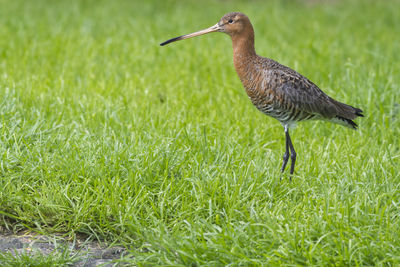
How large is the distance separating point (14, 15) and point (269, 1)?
5.37m

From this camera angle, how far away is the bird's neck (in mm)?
4434

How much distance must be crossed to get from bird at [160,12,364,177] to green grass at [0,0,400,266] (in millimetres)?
399

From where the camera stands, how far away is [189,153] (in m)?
4.41

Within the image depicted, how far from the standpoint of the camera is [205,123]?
17.1 ft

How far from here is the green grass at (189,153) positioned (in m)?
3.42

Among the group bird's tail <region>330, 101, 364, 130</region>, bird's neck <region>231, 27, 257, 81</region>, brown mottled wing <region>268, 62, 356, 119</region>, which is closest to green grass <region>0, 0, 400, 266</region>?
bird's tail <region>330, 101, 364, 130</region>

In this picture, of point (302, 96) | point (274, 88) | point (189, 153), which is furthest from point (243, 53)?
point (189, 153)

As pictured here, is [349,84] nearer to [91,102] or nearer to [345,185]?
[345,185]

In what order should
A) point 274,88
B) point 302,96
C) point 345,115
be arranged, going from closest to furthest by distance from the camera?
point 274,88, point 302,96, point 345,115

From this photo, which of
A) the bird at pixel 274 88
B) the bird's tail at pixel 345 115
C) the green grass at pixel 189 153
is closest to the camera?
the green grass at pixel 189 153

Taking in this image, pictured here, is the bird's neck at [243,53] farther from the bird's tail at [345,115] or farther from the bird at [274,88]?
the bird's tail at [345,115]

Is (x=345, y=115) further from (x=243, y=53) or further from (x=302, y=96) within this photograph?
(x=243, y=53)

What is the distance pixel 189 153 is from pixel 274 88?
85 cm

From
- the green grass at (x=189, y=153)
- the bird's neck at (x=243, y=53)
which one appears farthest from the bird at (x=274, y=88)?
the green grass at (x=189, y=153)
